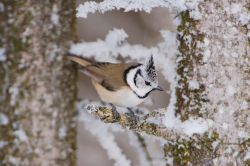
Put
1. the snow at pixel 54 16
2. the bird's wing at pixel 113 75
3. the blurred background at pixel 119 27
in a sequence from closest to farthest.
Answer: the snow at pixel 54 16, the bird's wing at pixel 113 75, the blurred background at pixel 119 27

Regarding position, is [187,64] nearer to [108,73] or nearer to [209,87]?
[209,87]

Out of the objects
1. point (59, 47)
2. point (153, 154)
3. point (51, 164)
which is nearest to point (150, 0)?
point (59, 47)

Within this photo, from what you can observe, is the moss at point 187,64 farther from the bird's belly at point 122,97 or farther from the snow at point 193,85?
the bird's belly at point 122,97

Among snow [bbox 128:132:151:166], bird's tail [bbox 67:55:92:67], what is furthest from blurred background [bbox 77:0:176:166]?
bird's tail [bbox 67:55:92:67]

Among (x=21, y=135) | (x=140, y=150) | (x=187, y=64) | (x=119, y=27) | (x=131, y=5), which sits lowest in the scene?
(x=21, y=135)

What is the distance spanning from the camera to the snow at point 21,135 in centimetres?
270

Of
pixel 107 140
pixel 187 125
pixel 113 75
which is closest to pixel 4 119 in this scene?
pixel 107 140

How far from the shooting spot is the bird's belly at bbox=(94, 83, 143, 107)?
314 centimetres

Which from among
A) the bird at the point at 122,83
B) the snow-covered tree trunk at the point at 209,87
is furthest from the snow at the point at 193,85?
the bird at the point at 122,83

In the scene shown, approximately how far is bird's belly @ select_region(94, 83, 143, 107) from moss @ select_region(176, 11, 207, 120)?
0.55 meters

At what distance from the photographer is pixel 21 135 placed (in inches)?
106

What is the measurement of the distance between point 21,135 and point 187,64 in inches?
30.7

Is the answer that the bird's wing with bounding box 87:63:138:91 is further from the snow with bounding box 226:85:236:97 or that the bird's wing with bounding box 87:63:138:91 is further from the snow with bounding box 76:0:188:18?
the snow with bounding box 226:85:236:97

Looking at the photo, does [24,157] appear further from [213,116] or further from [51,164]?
[213,116]
